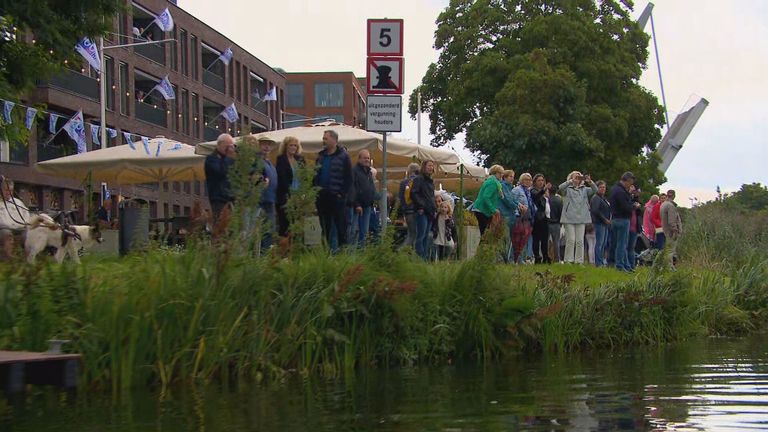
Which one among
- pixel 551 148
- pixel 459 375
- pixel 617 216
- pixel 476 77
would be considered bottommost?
pixel 459 375

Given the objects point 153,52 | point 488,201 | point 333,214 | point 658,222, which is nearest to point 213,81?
point 153,52

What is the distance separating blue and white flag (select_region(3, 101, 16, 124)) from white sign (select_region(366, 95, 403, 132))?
8097mm

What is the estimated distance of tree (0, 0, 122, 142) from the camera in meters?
17.5

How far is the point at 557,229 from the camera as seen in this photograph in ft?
68.1

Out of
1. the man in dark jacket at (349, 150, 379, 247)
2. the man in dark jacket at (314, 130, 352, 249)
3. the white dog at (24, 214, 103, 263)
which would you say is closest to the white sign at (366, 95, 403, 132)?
the man in dark jacket at (314, 130, 352, 249)

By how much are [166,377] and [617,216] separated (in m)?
11.7

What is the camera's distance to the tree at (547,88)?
40625 millimetres

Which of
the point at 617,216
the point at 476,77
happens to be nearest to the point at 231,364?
Answer: the point at 617,216

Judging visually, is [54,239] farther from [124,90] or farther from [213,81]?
[213,81]

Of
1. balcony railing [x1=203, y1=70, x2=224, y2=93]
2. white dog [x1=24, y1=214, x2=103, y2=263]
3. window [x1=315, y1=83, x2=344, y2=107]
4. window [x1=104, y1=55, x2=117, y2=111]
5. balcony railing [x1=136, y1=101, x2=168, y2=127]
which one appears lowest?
white dog [x1=24, y1=214, x2=103, y2=263]

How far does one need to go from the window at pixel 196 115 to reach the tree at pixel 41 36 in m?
42.7

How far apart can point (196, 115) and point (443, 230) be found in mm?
45436

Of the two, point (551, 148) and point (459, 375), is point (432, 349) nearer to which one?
point (459, 375)

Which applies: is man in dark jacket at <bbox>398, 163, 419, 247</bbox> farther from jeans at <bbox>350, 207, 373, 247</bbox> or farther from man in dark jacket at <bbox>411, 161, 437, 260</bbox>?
jeans at <bbox>350, 207, 373, 247</bbox>
